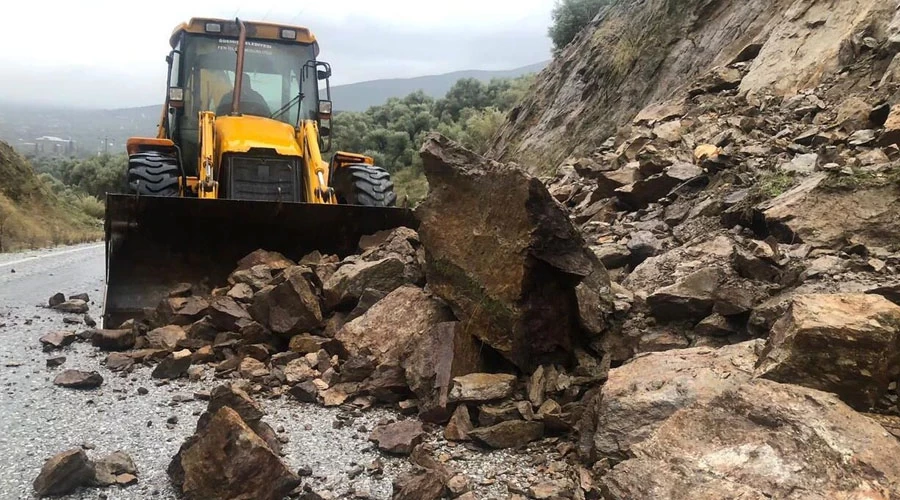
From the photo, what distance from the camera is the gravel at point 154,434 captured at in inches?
124

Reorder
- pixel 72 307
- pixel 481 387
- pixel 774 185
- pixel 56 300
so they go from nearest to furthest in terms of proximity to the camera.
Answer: pixel 481 387 < pixel 774 185 < pixel 72 307 < pixel 56 300

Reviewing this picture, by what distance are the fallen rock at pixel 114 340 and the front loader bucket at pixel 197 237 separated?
0.56 meters

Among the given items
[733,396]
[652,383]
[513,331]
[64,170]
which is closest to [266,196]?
[513,331]

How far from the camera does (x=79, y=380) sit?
4.27 metres

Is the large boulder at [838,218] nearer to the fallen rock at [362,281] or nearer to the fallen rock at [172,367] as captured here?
the fallen rock at [362,281]

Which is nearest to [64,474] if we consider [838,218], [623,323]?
[623,323]

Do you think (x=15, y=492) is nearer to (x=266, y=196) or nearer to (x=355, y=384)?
(x=355, y=384)

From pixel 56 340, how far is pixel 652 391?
4.37m

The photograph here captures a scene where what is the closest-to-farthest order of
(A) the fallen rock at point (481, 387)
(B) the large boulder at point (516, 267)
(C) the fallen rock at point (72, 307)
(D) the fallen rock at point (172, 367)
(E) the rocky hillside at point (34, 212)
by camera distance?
1. (A) the fallen rock at point (481, 387)
2. (B) the large boulder at point (516, 267)
3. (D) the fallen rock at point (172, 367)
4. (C) the fallen rock at point (72, 307)
5. (E) the rocky hillside at point (34, 212)

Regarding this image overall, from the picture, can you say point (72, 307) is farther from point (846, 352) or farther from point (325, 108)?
point (846, 352)

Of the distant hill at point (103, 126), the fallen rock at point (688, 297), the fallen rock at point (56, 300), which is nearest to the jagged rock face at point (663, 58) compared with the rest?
the fallen rock at point (688, 297)

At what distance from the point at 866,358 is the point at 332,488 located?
2.26 m

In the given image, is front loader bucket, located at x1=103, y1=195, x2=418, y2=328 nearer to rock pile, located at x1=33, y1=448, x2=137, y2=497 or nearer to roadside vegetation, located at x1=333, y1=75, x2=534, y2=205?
rock pile, located at x1=33, y1=448, x2=137, y2=497

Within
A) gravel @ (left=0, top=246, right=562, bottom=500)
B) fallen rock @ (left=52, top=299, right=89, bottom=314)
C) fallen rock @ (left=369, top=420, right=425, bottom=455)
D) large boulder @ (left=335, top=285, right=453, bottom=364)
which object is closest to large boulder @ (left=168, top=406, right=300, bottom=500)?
gravel @ (left=0, top=246, right=562, bottom=500)
